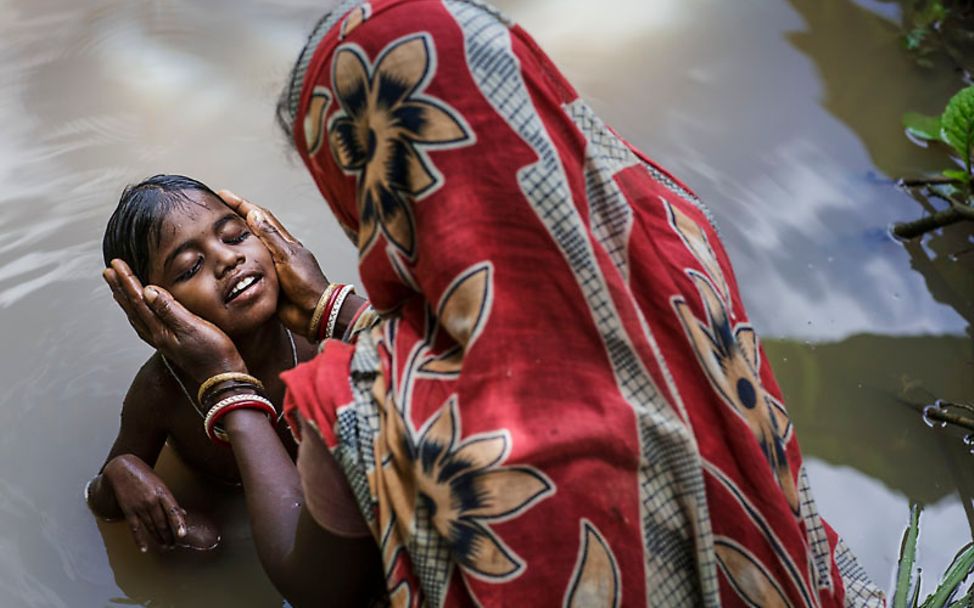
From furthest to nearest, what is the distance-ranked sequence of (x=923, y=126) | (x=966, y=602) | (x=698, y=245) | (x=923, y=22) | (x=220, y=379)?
(x=923, y=22), (x=923, y=126), (x=966, y=602), (x=220, y=379), (x=698, y=245)

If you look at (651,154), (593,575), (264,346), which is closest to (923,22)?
(651,154)

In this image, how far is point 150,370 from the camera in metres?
2.54

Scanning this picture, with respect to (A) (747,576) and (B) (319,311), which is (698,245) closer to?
(A) (747,576)

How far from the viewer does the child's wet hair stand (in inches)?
Answer: 94.4

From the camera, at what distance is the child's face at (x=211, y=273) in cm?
236

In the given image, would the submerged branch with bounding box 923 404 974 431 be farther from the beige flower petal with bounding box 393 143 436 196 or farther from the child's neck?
the beige flower petal with bounding box 393 143 436 196

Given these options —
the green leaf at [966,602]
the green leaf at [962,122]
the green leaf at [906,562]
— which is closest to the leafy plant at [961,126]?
the green leaf at [962,122]

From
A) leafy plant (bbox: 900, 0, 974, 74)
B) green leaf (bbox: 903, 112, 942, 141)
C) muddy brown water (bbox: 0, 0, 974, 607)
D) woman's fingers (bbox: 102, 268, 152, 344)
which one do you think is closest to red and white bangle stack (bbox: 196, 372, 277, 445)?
woman's fingers (bbox: 102, 268, 152, 344)

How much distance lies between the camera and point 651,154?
3600mm

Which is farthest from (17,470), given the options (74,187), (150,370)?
(74,187)

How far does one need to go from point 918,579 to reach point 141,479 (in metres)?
1.77

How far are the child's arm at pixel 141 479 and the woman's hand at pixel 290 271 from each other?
35 cm

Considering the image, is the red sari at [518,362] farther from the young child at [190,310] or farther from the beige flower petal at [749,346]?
the young child at [190,310]

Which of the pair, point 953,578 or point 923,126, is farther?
point 923,126
